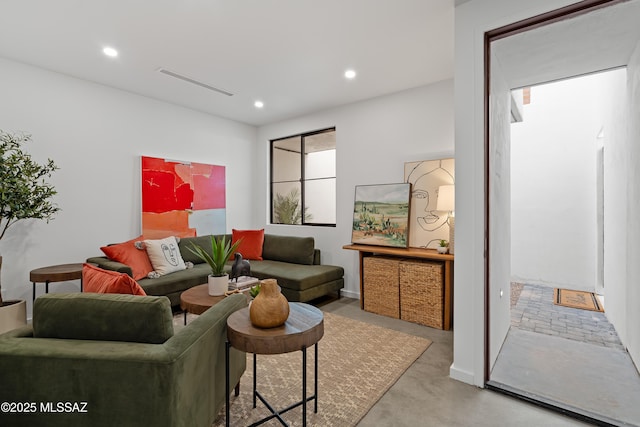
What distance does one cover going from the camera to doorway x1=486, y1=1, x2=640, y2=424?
2.01 metres

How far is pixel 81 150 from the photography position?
3.59 meters

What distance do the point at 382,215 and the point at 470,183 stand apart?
5.92 feet

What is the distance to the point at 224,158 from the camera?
511cm

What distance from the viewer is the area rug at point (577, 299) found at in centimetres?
382

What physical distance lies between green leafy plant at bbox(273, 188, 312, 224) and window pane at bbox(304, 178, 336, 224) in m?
0.09

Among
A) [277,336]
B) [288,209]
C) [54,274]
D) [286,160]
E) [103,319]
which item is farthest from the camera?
[286,160]

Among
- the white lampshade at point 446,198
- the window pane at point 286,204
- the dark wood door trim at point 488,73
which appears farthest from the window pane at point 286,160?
the dark wood door trim at point 488,73

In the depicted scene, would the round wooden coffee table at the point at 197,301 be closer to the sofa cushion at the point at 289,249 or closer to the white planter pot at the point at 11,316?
the white planter pot at the point at 11,316

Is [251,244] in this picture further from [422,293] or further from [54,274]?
[422,293]

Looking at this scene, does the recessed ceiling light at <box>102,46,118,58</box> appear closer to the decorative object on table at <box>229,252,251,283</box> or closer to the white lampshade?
the decorative object on table at <box>229,252,251,283</box>

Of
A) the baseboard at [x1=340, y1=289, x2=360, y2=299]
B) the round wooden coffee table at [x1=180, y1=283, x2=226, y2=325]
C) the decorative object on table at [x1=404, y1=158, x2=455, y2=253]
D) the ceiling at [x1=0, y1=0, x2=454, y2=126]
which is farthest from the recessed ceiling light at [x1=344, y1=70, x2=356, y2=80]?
the baseboard at [x1=340, y1=289, x2=360, y2=299]

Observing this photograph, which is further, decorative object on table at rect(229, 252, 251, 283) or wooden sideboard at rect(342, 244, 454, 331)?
wooden sideboard at rect(342, 244, 454, 331)

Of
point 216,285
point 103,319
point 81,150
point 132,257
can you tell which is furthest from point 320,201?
point 103,319

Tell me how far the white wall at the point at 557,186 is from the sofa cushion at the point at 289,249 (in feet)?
11.0
